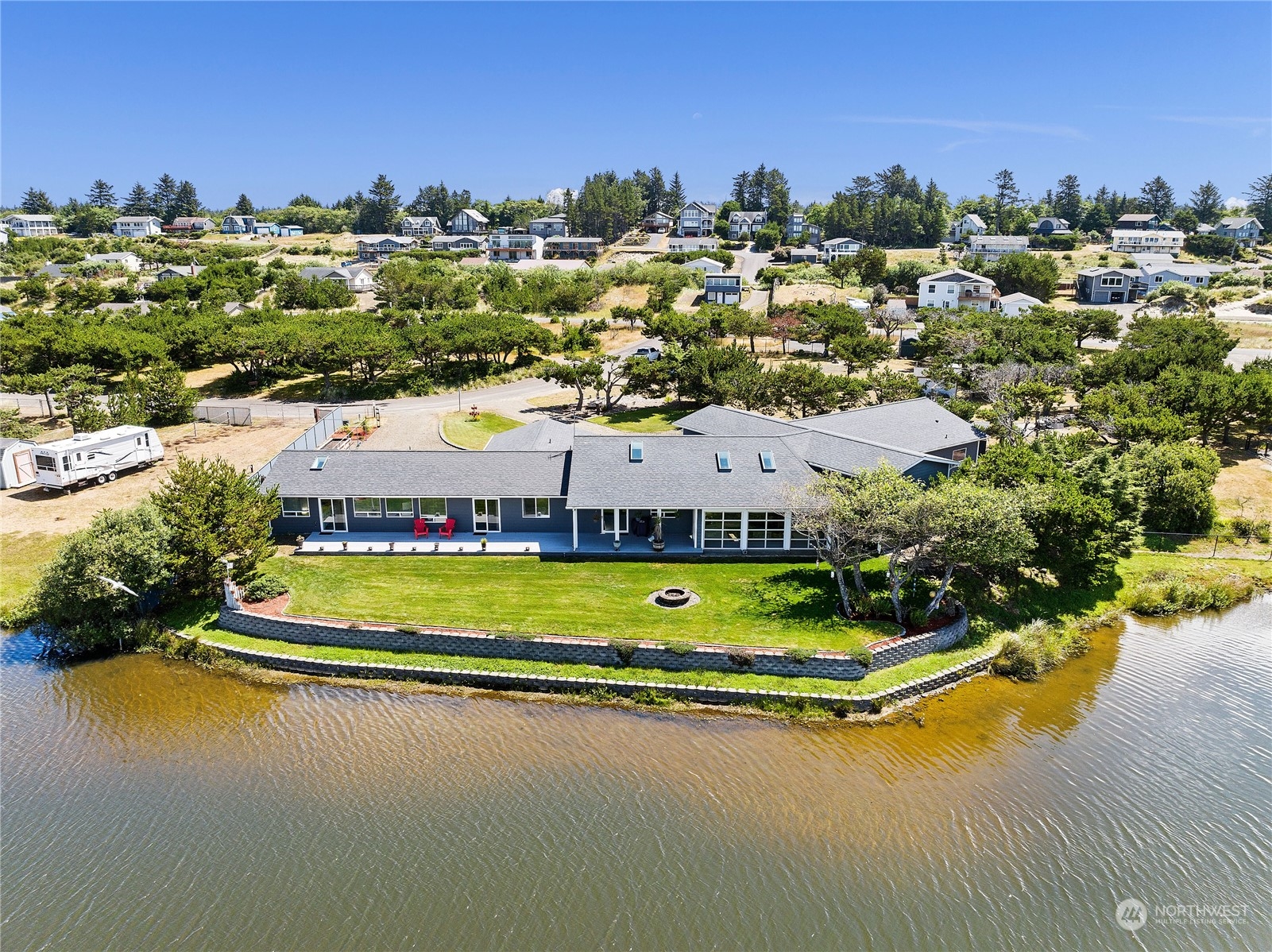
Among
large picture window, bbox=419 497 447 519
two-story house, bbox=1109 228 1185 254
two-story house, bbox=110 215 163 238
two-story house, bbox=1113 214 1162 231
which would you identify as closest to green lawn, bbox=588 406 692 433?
large picture window, bbox=419 497 447 519

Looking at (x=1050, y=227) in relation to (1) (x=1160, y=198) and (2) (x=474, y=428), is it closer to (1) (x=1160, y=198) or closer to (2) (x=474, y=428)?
(1) (x=1160, y=198)

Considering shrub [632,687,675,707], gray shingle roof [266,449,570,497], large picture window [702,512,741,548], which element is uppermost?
gray shingle roof [266,449,570,497]

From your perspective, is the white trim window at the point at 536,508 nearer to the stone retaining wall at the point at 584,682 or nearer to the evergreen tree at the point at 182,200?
the stone retaining wall at the point at 584,682

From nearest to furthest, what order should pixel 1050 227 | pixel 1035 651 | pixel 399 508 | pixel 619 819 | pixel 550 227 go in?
pixel 619 819 < pixel 1035 651 < pixel 399 508 < pixel 1050 227 < pixel 550 227

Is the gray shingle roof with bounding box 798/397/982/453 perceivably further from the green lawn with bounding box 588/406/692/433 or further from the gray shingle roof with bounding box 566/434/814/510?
the green lawn with bounding box 588/406/692/433

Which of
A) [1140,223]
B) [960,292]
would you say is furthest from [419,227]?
[1140,223]

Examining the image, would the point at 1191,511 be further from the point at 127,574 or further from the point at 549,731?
the point at 127,574
